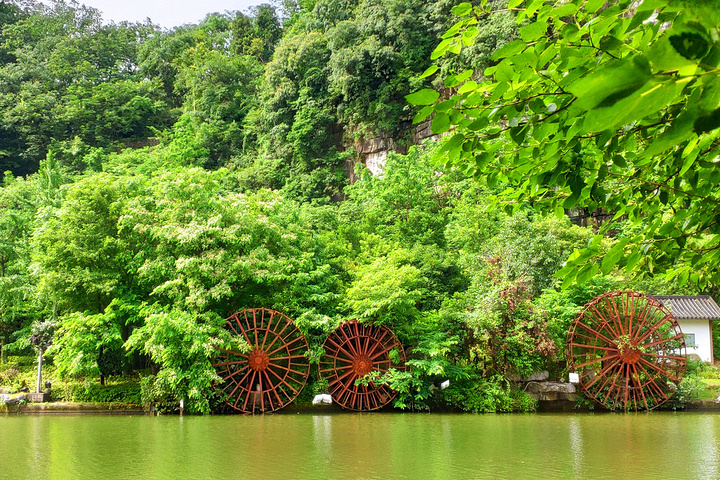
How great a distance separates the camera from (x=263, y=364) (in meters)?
15.0

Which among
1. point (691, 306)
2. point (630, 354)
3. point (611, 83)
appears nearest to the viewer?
point (611, 83)

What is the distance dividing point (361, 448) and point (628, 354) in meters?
9.76

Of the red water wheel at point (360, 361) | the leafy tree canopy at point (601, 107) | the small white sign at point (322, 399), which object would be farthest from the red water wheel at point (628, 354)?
the leafy tree canopy at point (601, 107)

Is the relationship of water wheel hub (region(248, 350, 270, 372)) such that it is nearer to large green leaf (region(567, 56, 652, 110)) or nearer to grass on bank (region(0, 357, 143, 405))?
grass on bank (region(0, 357, 143, 405))

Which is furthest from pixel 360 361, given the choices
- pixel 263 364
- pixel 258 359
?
pixel 258 359

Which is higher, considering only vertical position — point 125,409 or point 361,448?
point 361,448

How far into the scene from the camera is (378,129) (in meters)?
25.9

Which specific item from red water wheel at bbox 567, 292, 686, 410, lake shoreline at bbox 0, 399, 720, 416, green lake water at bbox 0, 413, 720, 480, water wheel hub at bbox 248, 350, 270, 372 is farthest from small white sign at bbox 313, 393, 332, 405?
red water wheel at bbox 567, 292, 686, 410

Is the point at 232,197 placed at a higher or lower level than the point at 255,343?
higher

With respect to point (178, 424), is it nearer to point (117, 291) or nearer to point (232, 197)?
point (117, 291)

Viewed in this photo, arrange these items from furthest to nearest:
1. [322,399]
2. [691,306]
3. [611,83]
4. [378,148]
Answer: [378,148], [691,306], [322,399], [611,83]

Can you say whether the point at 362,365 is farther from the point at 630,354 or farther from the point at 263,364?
the point at 630,354

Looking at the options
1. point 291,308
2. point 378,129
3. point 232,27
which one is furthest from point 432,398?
point 232,27

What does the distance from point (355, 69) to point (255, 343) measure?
14325 mm
